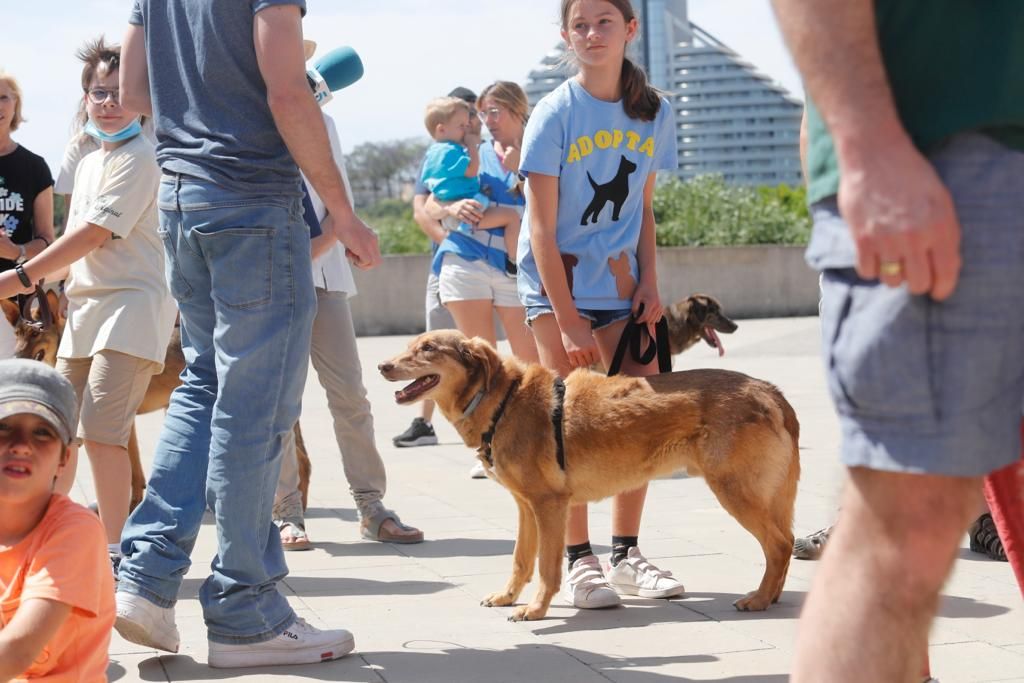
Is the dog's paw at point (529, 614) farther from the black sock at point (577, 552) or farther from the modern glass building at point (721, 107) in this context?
the modern glass building at point (721, 107)

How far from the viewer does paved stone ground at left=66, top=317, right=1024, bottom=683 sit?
164 inches

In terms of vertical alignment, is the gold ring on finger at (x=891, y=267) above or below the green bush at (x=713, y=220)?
above

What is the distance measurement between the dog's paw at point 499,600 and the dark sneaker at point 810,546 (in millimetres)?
1334

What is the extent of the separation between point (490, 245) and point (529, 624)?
4.12 metres

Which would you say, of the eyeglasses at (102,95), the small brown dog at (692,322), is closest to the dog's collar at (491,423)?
the eyeglasses at (102,95)

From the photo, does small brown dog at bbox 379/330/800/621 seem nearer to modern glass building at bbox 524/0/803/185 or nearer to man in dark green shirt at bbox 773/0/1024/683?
man in dark green shirt at bbox 773/0/1024/683

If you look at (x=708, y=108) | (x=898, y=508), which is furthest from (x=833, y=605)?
(x=708, y=108)

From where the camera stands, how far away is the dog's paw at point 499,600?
16.6 feet

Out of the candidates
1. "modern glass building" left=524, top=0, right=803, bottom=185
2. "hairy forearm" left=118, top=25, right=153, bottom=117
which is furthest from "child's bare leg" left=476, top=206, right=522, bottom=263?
"modern glass building" left=524, top=0, right=803, bottom=185

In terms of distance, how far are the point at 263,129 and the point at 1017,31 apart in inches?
94.4

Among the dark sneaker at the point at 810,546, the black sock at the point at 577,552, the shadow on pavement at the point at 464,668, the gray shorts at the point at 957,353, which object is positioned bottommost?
the dark sneaker at the point at 810,546

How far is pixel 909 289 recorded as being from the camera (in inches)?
81.8

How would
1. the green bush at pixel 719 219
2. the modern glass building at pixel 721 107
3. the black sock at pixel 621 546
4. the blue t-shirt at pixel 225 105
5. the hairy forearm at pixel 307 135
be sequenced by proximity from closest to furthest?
the hairy forearm at pixel 307 135
the blue t-shirt at pixel 225 105
the black sock at pixel 621 546
the green bush at pixel 719 219
the modern glass building at pixel 721 107

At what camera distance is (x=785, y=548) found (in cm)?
497
